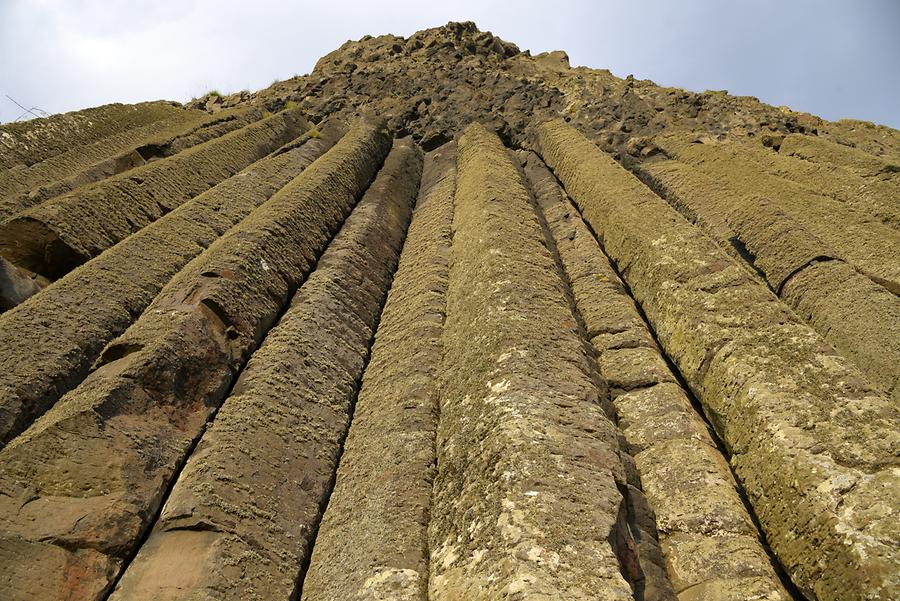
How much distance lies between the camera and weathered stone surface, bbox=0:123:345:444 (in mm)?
4629

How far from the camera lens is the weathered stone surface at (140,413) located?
12.1ft

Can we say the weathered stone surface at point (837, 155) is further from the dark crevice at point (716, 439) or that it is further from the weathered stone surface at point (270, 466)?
the weathered stone surface at point (270, 466)

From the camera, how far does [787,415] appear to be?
414 cm

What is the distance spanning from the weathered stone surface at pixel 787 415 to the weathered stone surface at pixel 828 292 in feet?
2.30

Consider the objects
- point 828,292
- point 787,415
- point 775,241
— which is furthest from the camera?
point 775,241

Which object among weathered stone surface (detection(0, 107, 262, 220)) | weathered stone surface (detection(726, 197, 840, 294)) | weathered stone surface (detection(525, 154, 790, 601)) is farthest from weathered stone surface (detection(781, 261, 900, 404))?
weathered stone surface (detection(0, 107, 262, 220))

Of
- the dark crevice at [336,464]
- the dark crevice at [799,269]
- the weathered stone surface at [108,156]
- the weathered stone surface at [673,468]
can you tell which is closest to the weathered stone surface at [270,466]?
the dark crevice at [336,464]

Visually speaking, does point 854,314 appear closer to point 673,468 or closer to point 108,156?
point 673,468

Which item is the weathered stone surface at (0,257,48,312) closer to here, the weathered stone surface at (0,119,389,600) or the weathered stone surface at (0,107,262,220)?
the weathered stone surface at (0,119,389,600)

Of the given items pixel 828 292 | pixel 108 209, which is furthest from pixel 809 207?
pixel 108 209

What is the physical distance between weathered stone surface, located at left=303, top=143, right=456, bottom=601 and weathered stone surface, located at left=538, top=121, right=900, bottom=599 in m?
2.12

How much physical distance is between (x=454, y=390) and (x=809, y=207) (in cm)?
569

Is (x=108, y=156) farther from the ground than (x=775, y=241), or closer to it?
farther from the ground

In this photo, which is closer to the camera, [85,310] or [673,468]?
[673,468]
